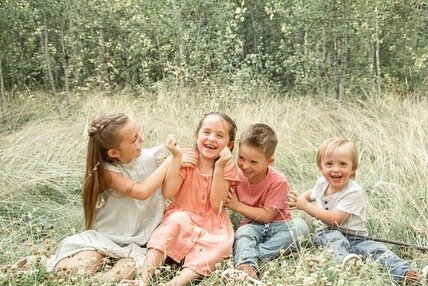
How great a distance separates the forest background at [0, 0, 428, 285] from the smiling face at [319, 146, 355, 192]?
439mm

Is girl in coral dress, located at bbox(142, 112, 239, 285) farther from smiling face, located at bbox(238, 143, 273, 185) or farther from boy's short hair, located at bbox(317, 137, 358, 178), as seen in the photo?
boy's short hair, located at bbox(317, 137, 358, 178)

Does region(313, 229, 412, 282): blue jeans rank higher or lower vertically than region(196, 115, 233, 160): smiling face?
lower

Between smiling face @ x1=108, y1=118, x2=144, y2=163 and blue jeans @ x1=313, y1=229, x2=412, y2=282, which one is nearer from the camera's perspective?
blue jeans @ x1=313, y1=229, x2=412, y2=282

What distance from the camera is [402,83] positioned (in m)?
9.29

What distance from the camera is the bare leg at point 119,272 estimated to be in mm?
2854

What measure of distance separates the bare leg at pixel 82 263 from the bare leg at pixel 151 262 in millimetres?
266

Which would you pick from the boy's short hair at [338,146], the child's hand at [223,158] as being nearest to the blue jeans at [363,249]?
the boy's short hair at [338,146]

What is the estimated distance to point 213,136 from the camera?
129 inches

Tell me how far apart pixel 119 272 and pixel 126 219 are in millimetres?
454

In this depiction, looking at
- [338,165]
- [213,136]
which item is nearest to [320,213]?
[338,165]

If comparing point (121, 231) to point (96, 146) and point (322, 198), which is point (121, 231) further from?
point (322, 198)

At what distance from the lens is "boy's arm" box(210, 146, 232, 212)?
10.4 feet

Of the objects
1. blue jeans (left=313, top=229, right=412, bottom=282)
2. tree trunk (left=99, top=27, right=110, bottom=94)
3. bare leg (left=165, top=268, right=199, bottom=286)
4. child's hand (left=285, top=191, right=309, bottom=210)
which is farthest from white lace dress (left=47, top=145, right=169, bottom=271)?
tree trunk (left=99, top=27, right=110, bottom=94)

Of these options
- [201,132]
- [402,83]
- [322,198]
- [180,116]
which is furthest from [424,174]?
[402,83]
